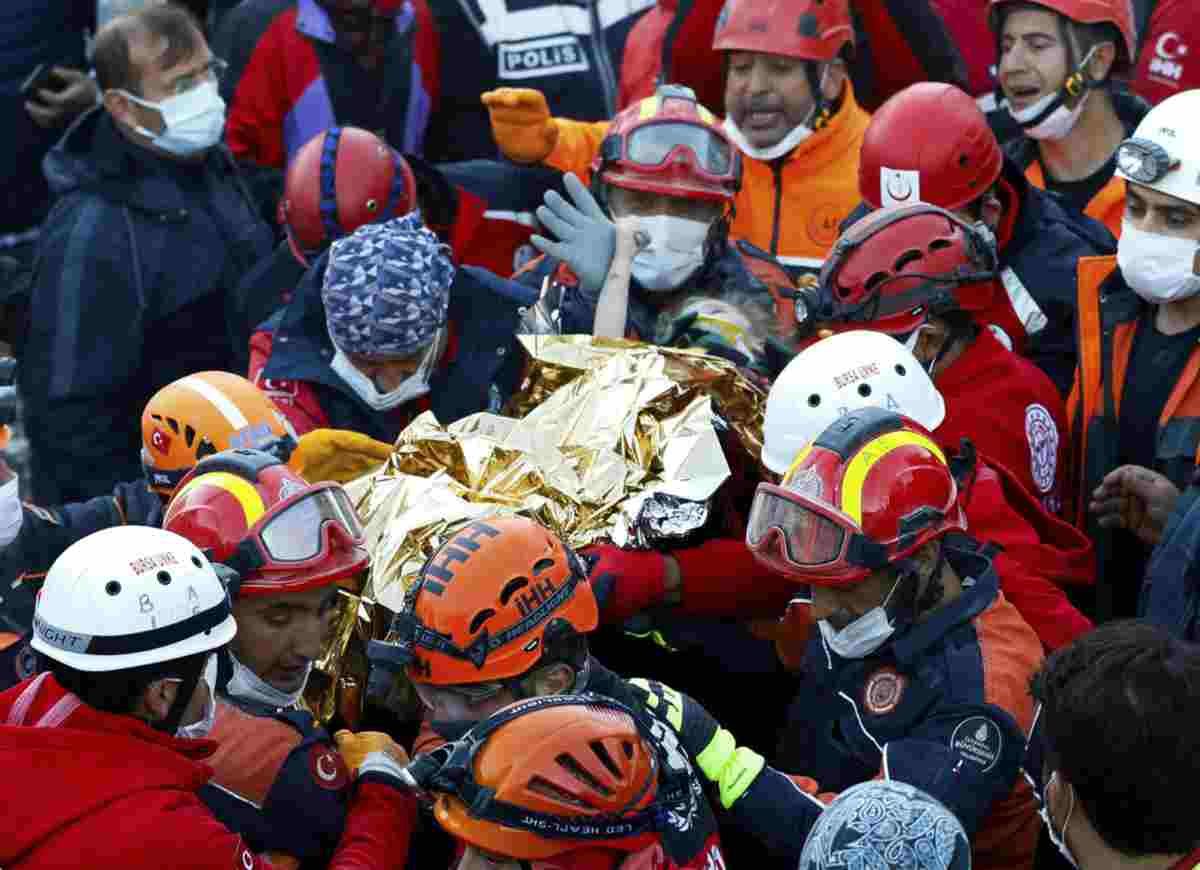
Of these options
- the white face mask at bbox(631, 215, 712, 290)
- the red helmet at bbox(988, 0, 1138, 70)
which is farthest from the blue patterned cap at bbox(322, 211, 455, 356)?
the red helmet at bbox(988, 0, 1138, 70)

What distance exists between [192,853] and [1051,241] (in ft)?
11.8

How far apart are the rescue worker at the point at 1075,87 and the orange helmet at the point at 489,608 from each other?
2.91 meters

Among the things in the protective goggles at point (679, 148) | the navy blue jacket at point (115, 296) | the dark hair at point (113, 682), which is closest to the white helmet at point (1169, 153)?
the protective goggles at point (679, 148)

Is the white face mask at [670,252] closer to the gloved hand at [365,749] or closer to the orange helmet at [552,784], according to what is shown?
the gloved hand at [365,749]

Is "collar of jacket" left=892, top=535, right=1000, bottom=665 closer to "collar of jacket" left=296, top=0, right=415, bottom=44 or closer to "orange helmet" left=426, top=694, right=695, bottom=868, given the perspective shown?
"orange helmet" left=426, top=694, right=695, bottom=868

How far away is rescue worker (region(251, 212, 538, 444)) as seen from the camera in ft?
18.5

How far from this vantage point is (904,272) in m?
5.34

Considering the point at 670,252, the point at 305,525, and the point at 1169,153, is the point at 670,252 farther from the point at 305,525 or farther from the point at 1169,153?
the point at 305,525

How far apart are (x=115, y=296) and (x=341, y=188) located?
4.38 feet

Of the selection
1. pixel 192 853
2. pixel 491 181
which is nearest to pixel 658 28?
pixel 491 181

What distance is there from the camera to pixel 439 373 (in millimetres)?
5984

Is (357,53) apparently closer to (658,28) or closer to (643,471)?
(658,28)

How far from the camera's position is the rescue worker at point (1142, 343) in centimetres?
519

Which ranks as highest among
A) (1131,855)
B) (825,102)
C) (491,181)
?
(1131,855)
